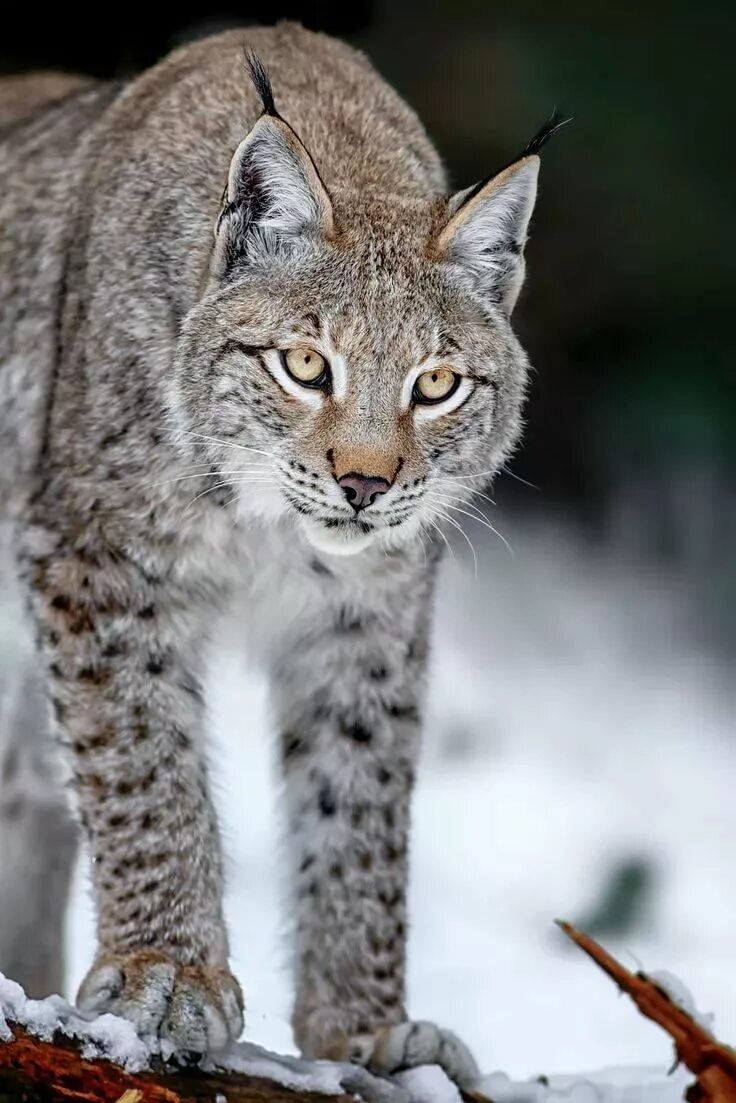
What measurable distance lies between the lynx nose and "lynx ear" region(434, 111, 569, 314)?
50cm

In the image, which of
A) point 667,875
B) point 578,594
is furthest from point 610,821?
point 578,594

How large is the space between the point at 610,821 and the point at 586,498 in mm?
1308

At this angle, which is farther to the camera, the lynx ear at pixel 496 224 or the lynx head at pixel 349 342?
the lynx ear at pixel 496 224

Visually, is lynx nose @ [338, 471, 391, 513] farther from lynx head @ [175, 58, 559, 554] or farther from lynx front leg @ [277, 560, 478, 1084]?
lynx front leg @ [277, 560, 478, 1084]

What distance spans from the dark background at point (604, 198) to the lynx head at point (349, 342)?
271cm

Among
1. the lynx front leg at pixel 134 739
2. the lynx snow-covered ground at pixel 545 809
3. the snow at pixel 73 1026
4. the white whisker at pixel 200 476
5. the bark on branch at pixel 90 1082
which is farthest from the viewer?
the lynx snow-covered ground at pixel 545 809

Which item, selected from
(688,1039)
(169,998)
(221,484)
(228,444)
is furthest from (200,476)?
(688,1039)

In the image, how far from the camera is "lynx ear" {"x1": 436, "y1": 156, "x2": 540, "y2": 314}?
10.2 ft

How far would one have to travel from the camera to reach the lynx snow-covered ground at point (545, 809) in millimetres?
4770

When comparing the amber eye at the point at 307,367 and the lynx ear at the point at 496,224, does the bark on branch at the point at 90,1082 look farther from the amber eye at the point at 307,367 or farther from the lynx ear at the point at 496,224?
the lynx ear at the point at 496,224

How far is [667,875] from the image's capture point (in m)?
5.52

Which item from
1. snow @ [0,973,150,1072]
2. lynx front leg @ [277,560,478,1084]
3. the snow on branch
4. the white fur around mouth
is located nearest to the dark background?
lynx front leg @ [277,560,478,1084]

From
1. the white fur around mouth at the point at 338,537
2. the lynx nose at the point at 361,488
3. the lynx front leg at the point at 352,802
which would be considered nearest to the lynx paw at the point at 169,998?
the lynx front leg at the point at 352,802

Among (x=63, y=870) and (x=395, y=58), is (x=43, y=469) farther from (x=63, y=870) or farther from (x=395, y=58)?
(x=395, y=58)
